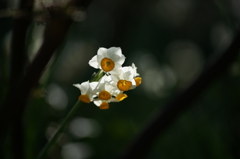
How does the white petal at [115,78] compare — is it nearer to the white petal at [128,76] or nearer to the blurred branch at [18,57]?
the white petal at [128,76]

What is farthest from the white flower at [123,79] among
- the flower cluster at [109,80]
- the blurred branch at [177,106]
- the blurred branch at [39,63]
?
the blurred branch at [177,106]

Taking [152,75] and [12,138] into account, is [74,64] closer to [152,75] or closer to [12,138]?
[152,75]

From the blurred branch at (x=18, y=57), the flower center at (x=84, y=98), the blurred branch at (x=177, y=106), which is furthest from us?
the blurred branch at (x=177, y=106)

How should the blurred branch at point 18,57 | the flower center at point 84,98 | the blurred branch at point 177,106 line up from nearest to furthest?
the flower center at point 84,98
the blurred branch at point 18,57
the blurred branch at point 177,106

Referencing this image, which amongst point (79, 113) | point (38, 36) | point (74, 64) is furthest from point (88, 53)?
point (38, 36)

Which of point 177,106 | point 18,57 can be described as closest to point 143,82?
point 177,106

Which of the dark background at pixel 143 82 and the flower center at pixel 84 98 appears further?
the dark background at pixel 143 82

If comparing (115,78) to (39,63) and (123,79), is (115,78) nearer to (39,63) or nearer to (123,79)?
(123,79)
